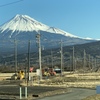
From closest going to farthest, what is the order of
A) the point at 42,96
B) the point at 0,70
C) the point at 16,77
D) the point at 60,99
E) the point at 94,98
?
1. the point at 94,98
2. the point at 60,99
3. the point at 42,96
4. the point at 16,77
5. the point at 0,70

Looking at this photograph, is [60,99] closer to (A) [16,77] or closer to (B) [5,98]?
(B) [5,98]

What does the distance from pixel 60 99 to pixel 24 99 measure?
8.07 feet

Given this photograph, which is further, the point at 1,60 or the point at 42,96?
the point at 1,60

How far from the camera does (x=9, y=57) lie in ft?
645

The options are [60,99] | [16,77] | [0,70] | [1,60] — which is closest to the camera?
[60,99]

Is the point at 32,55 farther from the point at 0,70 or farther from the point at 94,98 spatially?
the point at 94,98

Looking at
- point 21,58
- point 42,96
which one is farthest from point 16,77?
point 21,58

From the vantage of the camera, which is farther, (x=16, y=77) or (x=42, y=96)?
(x=16, y=77)

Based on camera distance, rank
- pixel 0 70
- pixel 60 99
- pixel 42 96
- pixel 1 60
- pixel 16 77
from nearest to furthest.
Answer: pixel 60 99
pixel 42 96
pixel 16 77
pixel 0 70
pixel 1 60

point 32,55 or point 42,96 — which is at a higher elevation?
point 32,55

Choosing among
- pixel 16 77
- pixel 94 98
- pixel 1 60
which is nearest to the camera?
pixel 94 98

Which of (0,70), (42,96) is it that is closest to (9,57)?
(0,70)

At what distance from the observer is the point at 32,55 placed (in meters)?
194

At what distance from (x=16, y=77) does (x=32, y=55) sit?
129427mm
